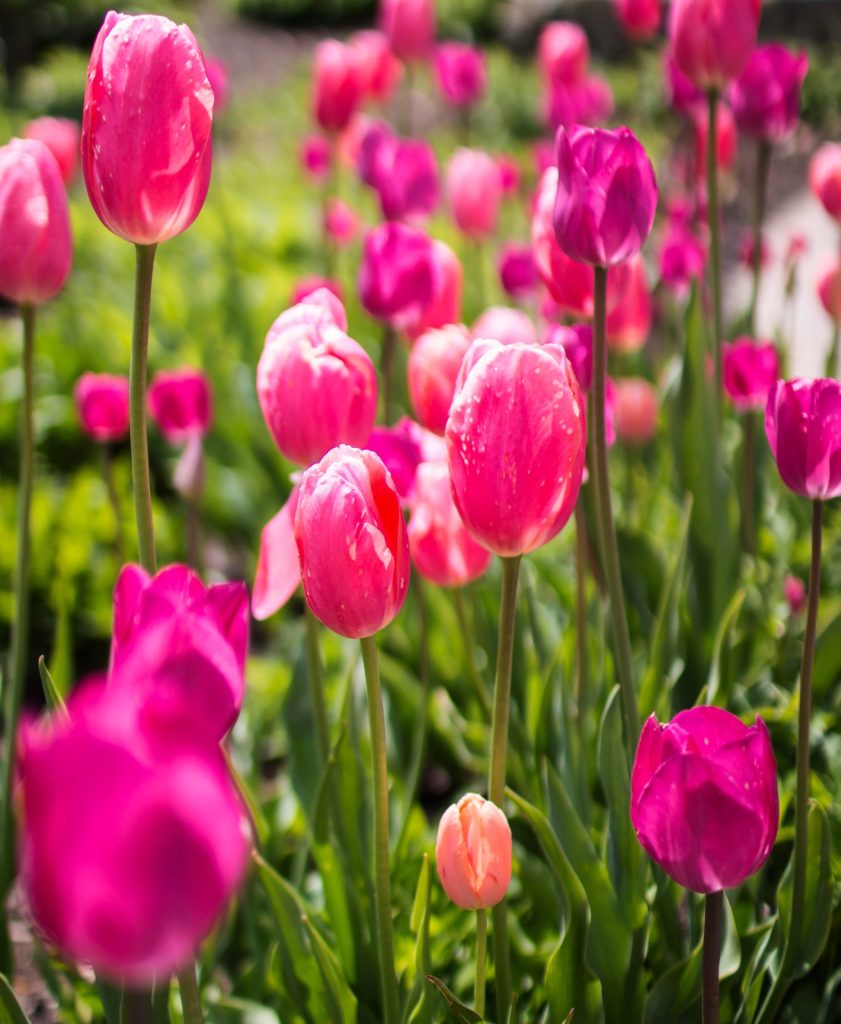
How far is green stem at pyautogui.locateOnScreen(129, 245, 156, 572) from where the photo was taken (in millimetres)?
946

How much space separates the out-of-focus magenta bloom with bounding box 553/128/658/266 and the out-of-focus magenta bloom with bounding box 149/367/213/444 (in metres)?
0.84

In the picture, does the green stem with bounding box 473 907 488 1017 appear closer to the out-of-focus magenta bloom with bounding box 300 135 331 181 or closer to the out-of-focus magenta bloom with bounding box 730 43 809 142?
the out-of-focus magenta bloom with bounding box 730 43 809 142

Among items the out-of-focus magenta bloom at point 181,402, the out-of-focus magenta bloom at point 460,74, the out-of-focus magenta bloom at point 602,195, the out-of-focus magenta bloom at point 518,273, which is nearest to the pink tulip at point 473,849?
the out-of-focus magenta bloom at point 602,195

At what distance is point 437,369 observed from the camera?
1.22 meters

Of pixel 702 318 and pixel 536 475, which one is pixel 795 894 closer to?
pixel 536 475

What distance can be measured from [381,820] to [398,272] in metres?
0.78

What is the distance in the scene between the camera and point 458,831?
0.89 metres

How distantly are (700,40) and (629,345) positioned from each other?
482mm

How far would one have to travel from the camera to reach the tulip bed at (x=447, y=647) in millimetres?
660

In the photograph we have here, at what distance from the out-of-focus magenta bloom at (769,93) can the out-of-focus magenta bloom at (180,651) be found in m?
1.30

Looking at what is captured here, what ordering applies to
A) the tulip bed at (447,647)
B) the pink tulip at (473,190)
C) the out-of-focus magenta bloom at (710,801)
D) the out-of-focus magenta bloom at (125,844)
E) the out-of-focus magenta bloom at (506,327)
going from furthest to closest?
the pink tulip at (473,190) < the out-of-focus magenta bloom at (506,327) < the out-of-focus magenta bloom at (710,801) < the tulip bed at (447,647) < the out-of-focus magenta bloom at (125,844)

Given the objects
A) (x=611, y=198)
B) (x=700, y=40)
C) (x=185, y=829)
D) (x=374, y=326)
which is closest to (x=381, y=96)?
(x=374, y=326)

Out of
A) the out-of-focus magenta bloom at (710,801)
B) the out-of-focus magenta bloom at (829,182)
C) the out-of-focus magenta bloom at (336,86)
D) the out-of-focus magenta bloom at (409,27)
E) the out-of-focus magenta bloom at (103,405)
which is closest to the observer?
the out-of-focus magenta bloom at (710,801)

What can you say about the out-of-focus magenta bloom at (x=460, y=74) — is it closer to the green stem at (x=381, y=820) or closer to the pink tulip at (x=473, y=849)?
the green stem at (x=381, y=820)
